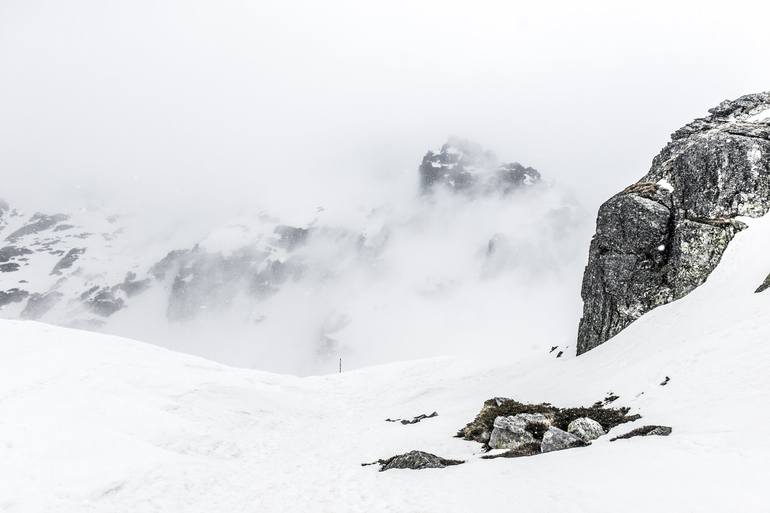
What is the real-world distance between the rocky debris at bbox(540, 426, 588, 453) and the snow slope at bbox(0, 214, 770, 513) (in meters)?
1.27

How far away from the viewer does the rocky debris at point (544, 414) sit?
22344mm

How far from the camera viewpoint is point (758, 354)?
69.5ft

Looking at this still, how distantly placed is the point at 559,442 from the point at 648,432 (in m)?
3.55

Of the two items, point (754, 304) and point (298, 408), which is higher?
point (754, 304)

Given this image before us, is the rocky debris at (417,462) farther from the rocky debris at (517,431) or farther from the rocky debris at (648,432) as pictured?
the rocky debris at (648,432)

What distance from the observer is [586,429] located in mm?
20828

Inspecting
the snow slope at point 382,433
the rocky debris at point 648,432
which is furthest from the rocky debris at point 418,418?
the rocky debris at point 648,432

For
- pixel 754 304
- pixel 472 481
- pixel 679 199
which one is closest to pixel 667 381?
pixel 754 304

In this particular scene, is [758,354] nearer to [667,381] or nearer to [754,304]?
[667,381]

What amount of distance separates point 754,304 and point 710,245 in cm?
960

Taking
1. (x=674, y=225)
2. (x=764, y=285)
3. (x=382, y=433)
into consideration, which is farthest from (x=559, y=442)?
(x=674, y=225)

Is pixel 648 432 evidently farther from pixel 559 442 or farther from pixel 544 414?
pixel 544 414

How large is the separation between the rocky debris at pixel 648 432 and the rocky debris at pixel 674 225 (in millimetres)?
20296

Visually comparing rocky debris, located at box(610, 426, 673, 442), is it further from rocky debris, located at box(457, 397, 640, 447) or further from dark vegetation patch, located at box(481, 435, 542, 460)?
dark vegetation patch, located at box(481, 435, 542, 460)
